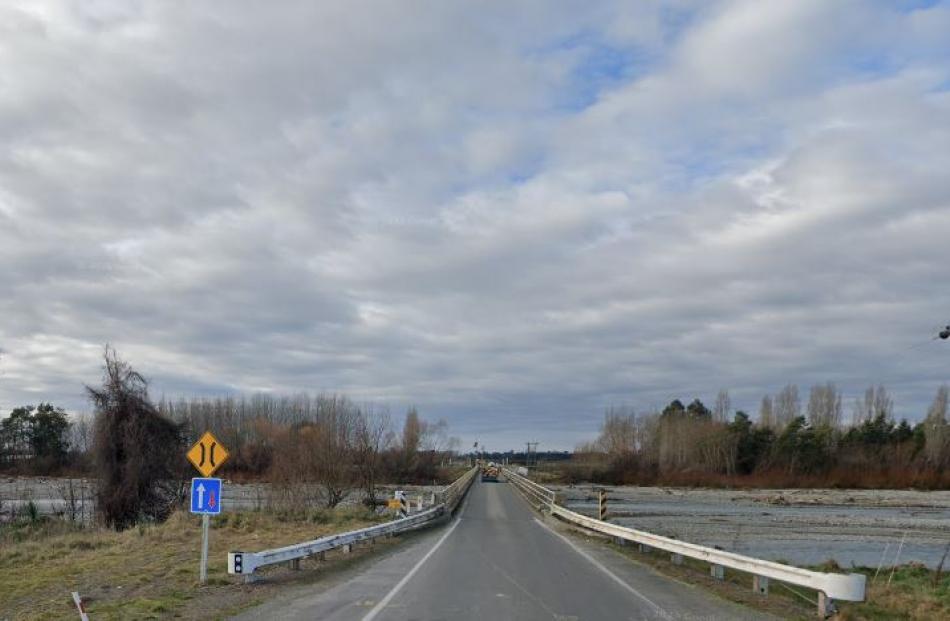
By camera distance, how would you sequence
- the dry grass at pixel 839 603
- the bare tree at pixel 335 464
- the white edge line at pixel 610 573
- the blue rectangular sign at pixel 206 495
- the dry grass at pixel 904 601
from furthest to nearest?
the bare tree at pixel 335 464 → the blue rectangular sign at pixel 206 495 → the dry grass at pixel 904 601 → the dry grass at pixel 839 603 → the white edge line at pixel 610 573

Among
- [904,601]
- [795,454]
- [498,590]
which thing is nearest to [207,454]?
[498,590]

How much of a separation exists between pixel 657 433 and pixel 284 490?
373ft

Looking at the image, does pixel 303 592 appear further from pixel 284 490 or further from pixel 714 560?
pixel 284 490

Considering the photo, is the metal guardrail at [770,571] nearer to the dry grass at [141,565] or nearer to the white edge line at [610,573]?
the white edge line at [610,573]

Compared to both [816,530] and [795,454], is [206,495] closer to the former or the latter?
[816,530]

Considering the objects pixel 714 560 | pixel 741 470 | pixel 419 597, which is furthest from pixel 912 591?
pixel 741 470

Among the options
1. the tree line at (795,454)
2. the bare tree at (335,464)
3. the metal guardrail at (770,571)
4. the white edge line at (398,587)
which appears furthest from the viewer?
the tree line at (795,454)

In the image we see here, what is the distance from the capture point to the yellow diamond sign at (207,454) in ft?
52.6

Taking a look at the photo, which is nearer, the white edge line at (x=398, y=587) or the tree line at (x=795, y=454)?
the white edge line at (x=398, y=587)

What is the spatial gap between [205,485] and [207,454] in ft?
1.91

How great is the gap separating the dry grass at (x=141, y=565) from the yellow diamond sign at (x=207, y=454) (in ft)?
6.95

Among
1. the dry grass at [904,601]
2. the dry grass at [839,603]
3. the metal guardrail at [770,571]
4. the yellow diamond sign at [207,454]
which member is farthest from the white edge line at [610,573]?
the yellow diamond sign at [207,454]

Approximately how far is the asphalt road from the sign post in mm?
2083

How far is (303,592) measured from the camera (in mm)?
14930
